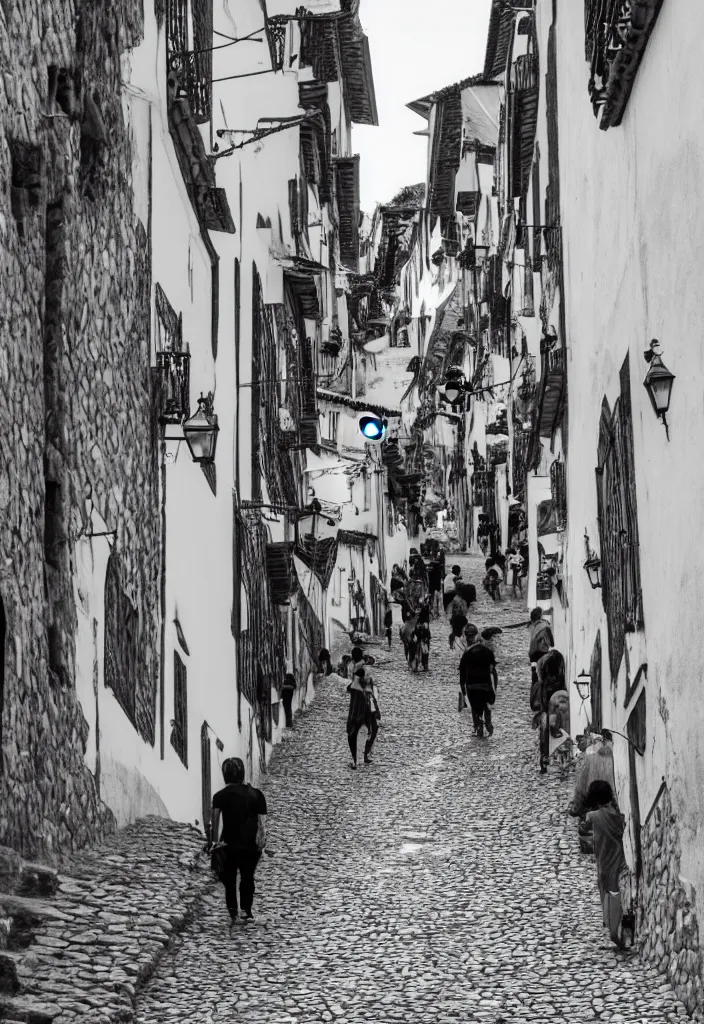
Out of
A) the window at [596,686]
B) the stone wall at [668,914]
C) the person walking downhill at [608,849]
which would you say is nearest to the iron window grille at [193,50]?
the window at [596,686]

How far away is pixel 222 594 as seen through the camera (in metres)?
15.0

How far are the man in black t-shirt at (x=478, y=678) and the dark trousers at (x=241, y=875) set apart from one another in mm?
7919

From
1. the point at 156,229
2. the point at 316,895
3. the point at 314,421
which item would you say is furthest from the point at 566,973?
the point at 314,421

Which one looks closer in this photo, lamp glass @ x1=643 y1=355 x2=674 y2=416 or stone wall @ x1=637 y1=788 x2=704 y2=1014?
stone wall @ x1=637 y1=788 x2=704 y2=1014

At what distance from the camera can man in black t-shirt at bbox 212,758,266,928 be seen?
9.28 metres

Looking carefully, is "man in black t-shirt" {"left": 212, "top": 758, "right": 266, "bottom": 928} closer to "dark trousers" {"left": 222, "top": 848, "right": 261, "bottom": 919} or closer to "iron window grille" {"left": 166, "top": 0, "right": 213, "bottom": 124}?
"dark trousers" {"left": 222, "top": 848, "right": 261, "bottom": 919}

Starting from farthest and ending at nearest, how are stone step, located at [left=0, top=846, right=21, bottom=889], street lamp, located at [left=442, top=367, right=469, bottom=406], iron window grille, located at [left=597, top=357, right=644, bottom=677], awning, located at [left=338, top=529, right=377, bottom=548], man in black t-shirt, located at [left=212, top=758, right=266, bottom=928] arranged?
awning, located at [left=338, top=529, right=377, bottom=548]
street lamp, located at [left=442, top=367, right=469, bottom=406]
iron window grille, located at [left=597, top=357, right=644, bottom=677]
man in black t-shirt, located at [left=212, top=758, right=266, bottom=928]
stone step, located at [left=0, top=846, right=21, bottom=889]

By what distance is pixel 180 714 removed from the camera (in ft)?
39.8

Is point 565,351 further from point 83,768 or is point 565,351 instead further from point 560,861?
point 83,768

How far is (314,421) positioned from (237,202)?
7400 millimetres

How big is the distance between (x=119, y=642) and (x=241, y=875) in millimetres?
1908

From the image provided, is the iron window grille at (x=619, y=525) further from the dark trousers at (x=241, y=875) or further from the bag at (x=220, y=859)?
the bag at (x=220, y=859)

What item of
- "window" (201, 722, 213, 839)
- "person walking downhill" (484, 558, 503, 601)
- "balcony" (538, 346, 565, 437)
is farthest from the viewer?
"person walking downhill" (484, 558, 503, 601)

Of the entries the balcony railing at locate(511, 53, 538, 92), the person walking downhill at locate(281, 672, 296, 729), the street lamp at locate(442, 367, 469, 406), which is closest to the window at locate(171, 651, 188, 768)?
the street lamp at locate(442, 367, 469, 406)
